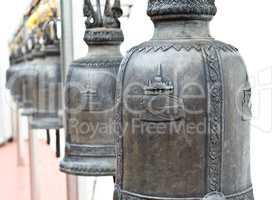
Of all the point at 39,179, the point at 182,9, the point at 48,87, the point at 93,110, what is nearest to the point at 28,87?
the point at 48,87

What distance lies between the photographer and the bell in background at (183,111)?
0.80 meters

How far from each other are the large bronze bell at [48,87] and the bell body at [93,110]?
1.74ft

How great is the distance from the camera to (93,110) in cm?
119

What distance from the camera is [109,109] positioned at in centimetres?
118

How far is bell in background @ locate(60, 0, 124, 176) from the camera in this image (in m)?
1.17

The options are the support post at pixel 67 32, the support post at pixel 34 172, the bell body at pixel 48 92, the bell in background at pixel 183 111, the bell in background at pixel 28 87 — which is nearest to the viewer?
the bell in background at pixel 183 111

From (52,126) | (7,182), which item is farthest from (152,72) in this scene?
(7,182)

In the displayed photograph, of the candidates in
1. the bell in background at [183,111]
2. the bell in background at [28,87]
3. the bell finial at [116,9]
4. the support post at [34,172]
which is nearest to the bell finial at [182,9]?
the bell in background at [183,111]

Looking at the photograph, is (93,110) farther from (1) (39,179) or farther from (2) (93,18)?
(1) (39,179)

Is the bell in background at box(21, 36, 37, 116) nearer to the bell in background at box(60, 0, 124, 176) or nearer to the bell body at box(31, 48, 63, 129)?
the bell body at box(31, 48, 63, 129)

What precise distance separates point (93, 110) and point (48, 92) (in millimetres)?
618

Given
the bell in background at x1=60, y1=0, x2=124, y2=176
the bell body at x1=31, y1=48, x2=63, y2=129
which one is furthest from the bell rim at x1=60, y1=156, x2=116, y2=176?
the bell body at x1=31, y1=48, x2=63, y2=129

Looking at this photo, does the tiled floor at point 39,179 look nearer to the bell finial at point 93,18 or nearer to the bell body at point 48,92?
the bell body at point 48,92

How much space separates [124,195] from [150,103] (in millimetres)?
151
